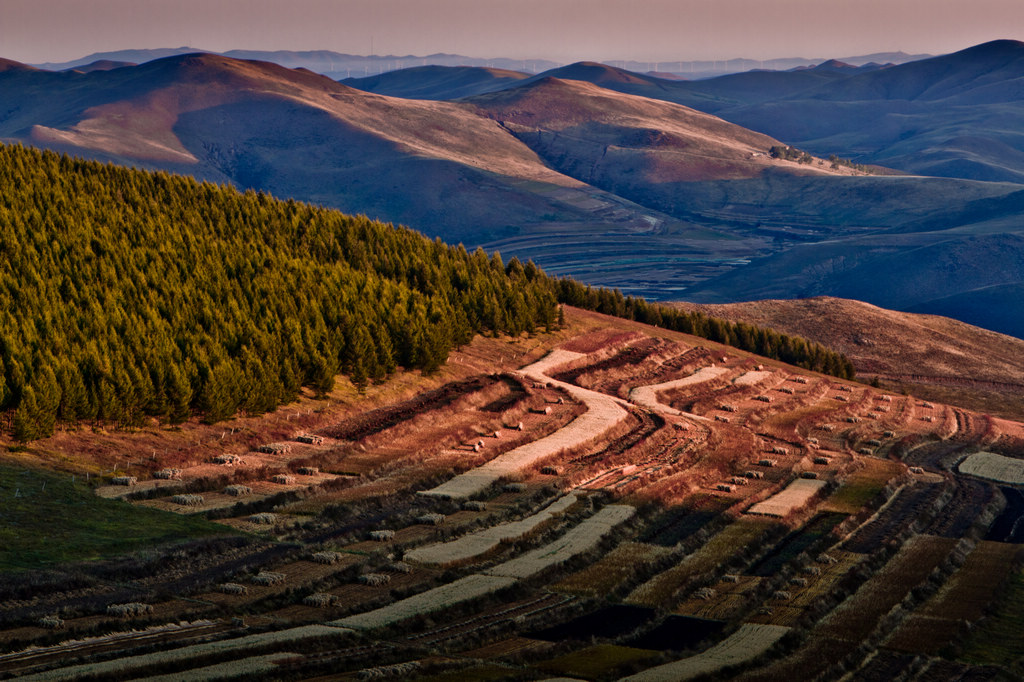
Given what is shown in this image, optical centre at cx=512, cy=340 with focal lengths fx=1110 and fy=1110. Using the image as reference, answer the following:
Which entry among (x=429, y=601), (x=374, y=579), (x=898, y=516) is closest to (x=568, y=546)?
(x=374, y=579)

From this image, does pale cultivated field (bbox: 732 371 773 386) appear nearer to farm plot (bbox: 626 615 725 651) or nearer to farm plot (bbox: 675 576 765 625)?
farm plot (bbox: 675 576 765 625)

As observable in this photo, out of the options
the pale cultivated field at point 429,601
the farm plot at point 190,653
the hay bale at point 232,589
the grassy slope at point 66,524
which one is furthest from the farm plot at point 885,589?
the grassy slope at point 66,524

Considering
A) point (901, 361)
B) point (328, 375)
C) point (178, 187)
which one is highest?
point (178, 187)

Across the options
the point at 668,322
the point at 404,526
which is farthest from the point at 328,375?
the point at 668,322

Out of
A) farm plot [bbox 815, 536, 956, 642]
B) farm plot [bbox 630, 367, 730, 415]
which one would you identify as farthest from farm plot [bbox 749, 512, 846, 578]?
farm plot [bbox 630, 367, 730, 415]

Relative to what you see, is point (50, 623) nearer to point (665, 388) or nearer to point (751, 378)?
point (665, 388)

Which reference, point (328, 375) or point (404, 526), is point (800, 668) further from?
point (328, 375)

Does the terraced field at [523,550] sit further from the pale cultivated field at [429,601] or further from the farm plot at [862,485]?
the farm plot at [862,485]
